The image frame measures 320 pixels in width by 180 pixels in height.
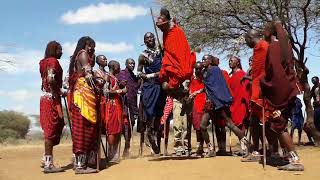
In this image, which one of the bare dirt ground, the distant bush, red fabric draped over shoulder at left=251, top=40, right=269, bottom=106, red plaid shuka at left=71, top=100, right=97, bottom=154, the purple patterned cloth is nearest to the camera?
the bare dirt ground

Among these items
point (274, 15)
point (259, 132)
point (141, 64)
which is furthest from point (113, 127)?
point (274, 15)

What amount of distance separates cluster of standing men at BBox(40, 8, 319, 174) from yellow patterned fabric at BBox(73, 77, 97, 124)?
0.05 ft

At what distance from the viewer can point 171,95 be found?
7863mm

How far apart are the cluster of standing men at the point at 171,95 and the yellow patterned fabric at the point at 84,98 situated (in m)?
0.01

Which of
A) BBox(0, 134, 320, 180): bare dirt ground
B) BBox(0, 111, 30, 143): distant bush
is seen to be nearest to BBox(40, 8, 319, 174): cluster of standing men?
BBox(0, 134, 320, 180): bare dirt ground

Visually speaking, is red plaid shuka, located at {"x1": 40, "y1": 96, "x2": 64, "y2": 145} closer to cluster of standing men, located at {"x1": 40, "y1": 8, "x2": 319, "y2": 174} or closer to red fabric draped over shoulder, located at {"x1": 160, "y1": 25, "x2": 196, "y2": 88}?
cluster of standing men, located at {"x1": 40, "y1": 8, "x2": 319, "y2": 174}

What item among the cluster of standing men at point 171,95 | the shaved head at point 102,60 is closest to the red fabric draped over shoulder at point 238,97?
the cluster of standing men at point 171,95

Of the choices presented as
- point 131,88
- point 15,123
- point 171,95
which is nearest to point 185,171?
point 171,95

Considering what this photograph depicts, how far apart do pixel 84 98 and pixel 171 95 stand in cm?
133

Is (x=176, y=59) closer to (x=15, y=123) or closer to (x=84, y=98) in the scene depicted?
(x=84, y=98)

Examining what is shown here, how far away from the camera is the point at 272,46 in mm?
6793

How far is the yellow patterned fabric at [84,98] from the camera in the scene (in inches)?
295

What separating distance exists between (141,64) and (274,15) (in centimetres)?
583

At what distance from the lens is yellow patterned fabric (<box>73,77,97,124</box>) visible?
24.6 ft
